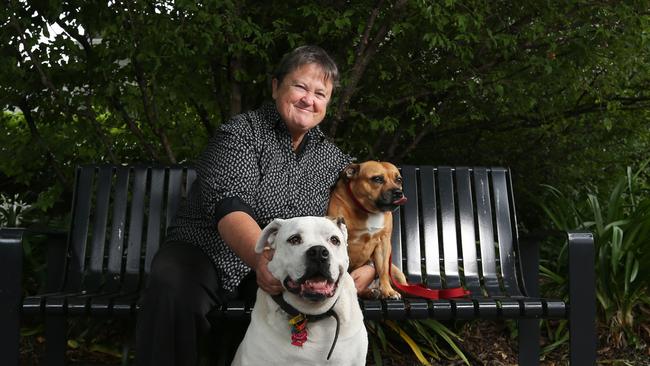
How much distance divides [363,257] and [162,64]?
177 cm

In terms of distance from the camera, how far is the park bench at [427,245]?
11.3 feet

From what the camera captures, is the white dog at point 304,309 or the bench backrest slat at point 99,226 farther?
the bench backrest slat at point 99,226


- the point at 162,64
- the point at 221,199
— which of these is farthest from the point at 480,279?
the point at 162,64

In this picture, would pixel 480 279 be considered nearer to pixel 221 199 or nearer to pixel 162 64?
pixel 221 199

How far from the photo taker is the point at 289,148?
133 inches

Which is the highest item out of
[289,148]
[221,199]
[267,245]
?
[289,148]

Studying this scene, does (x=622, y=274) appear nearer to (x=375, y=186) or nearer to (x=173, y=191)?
(x=375, y=186)

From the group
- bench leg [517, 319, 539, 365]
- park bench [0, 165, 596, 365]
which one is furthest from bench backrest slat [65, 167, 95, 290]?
bench leg [517, 319, 539, 365]

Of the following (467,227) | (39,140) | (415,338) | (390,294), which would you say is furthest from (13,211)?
(467,227)

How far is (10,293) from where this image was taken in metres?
3.16

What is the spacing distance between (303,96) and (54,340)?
182 centimetres

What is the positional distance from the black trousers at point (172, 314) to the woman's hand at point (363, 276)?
76cm

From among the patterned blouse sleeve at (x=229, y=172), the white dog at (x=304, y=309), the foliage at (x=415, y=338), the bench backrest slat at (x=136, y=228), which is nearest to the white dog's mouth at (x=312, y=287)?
the white dog at (x=304, y=309)

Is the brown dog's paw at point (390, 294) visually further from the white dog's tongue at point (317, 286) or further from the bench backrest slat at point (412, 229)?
the white dog's tongue at point (317, 286)
